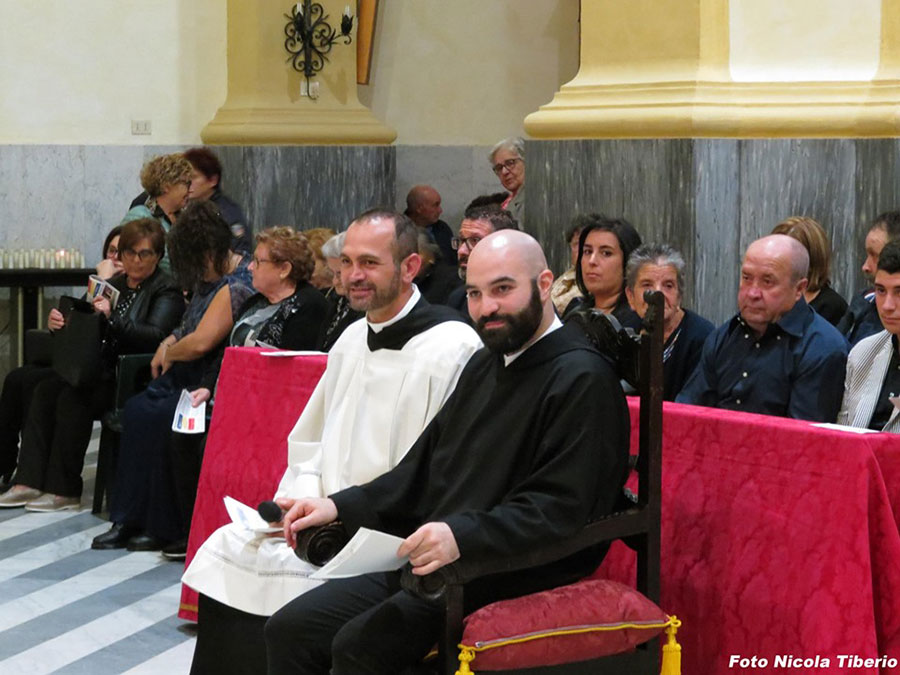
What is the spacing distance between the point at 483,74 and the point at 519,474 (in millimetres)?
8051

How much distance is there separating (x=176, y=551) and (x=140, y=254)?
1.66 m

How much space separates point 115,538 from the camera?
23.3 ft

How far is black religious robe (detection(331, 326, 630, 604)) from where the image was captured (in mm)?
3672

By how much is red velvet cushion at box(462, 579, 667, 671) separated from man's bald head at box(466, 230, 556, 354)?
2.17 ft

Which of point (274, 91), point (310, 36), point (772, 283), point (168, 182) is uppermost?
point (310, 36)

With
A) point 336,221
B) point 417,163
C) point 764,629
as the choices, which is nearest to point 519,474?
point 764,629

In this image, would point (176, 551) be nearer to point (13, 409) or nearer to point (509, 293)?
point (13, 409)

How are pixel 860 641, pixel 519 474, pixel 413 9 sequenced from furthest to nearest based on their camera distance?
pixel 413 9, pixel 519 474, pixel 860 641

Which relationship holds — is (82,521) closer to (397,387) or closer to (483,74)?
(397,387)

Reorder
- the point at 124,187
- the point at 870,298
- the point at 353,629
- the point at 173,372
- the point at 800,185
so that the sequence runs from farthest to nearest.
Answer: the point at 124,187 < the point at 173,372 < the point at 800,185 < the point at 870,298 < the point at 353,629

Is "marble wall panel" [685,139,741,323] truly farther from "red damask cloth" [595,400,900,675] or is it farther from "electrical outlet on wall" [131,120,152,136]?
"electrical outlet on wall" [131,120,152,136]

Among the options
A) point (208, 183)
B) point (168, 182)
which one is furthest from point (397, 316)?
point (208, 183)

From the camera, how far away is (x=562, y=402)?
12.6ft

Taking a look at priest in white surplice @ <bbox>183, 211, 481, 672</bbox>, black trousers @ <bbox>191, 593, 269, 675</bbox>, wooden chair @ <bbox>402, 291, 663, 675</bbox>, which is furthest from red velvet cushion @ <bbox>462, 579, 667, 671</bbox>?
black trousers @ <bbox>191, 593, 269, 675</bbox>
